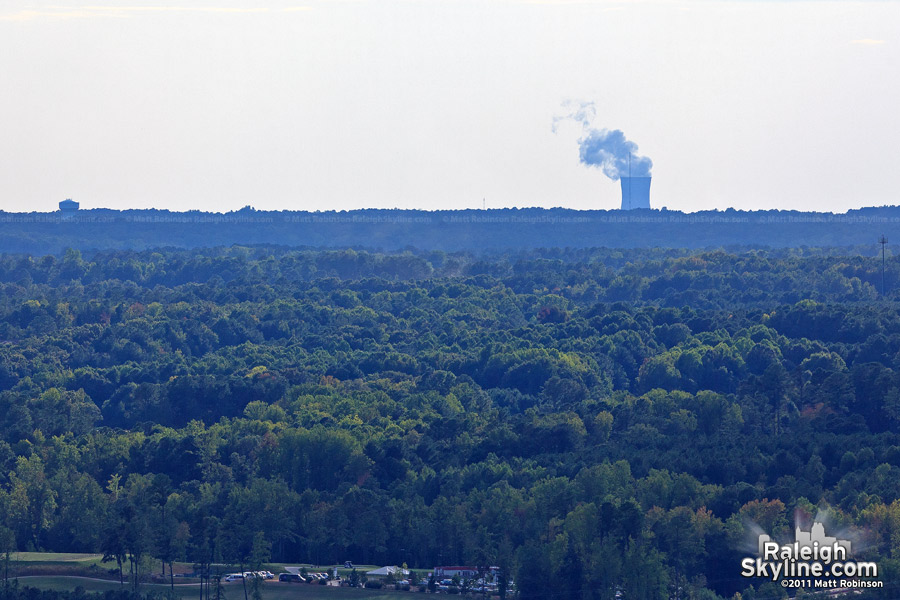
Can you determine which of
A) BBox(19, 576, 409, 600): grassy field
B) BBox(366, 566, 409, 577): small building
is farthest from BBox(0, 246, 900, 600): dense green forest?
BBox(366, 566, 409, 577): small building

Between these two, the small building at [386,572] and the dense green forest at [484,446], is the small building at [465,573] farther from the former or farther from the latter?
the small building at [386,572]

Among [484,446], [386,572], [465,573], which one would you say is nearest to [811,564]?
[465,573]

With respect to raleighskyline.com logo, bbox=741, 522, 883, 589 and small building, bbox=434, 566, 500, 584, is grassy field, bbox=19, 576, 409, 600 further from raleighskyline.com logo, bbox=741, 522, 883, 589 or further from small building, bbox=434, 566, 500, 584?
raleighskyline.com logo, bbox=741, 522, 883, 589

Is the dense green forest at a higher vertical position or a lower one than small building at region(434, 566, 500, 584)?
higher

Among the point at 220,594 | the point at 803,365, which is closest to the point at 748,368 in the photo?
the point at 803,365

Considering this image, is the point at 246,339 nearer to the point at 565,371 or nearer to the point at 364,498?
the point at 565,371

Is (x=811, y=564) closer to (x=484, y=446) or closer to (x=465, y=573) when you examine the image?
(x=465, y=573)

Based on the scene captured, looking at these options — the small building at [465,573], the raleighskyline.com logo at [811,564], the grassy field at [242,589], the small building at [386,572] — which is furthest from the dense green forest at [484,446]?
the small building at [386,572]
